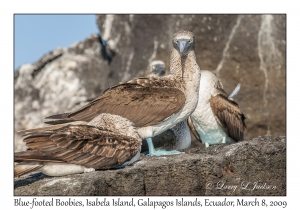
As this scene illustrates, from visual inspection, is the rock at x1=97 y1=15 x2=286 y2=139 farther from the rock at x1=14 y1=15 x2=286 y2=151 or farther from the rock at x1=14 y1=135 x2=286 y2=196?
the rock at x1=14 y1=135 x2=286 y2=196

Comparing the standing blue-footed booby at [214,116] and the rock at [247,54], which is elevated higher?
the rock at [247,54]

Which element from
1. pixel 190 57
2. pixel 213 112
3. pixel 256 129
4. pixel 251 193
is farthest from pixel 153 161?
pixel 256 129

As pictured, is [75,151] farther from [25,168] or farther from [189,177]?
[189,177]

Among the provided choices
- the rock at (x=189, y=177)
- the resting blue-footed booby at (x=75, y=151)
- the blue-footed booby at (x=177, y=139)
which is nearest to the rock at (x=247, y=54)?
the blue-footed booby at (x=177, y=139)

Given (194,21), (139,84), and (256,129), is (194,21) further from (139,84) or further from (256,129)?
(139,84)

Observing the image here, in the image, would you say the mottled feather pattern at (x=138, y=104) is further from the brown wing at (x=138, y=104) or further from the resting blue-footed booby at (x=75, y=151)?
the resting blue-footed booby at (x=75, y=151)

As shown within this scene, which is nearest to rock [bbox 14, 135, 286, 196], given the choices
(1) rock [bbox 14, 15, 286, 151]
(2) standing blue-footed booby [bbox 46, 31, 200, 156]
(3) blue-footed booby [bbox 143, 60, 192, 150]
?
(2) standing blue-footed booby [bbox 46, 31, 200, 156]

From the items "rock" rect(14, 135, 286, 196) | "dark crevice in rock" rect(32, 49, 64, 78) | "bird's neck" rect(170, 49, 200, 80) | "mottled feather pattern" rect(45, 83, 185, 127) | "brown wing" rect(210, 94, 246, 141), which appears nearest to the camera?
"rock" rect(14, 135, 286, 196)
